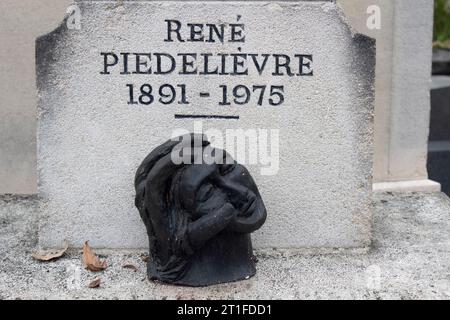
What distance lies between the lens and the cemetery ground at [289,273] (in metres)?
3.38

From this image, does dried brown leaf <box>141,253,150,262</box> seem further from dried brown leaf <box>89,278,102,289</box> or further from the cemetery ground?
dried brown leaf <box>89,278,102,289</box>

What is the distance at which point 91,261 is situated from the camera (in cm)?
363

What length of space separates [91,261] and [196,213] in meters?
0.52

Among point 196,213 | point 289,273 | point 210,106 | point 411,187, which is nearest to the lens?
point 196,213

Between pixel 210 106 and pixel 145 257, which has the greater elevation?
pixel 210 106

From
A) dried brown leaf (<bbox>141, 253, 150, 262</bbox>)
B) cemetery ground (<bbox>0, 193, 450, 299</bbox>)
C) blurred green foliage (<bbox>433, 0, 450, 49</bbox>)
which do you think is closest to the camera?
cemetery ground (<bbox>0, 193, 450, 299</bbox>)

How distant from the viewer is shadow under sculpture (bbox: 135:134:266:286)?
11.1 ft

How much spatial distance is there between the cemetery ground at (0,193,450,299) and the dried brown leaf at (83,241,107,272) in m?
0.03

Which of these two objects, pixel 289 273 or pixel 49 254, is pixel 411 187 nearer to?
pixel 289 273

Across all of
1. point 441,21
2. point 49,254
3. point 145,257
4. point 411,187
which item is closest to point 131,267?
point 145,257

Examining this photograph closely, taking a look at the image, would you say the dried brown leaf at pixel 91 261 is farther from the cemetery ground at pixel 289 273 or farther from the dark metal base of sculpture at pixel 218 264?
the dark metal base of sculpture at pixel 218 264

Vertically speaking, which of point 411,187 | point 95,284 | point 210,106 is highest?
point 210,106

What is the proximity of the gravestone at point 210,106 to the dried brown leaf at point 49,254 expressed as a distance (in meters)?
0.04

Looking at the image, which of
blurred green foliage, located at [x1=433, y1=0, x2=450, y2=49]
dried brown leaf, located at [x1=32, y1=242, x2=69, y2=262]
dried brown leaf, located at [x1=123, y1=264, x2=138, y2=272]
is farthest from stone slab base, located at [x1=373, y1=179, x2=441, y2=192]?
blurred green foliage, located at [x1=433, y1=0, x2=450, y2=49]
